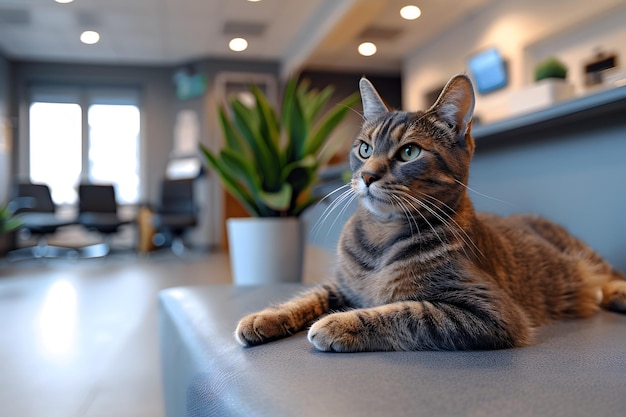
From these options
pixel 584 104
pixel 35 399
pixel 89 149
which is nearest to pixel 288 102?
pixel 584 104

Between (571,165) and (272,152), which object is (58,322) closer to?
(272,152)

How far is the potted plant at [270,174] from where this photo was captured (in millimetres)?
1725

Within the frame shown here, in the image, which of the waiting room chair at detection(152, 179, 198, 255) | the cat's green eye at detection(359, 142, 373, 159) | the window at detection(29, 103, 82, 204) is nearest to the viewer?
the cat's green eye at detection(359, 142, 373, 159)

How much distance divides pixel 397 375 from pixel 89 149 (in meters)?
7.94

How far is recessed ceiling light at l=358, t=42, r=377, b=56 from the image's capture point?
6516mm

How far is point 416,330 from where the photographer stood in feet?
2.44

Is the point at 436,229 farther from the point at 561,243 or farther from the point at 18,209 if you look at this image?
the point at 18,209

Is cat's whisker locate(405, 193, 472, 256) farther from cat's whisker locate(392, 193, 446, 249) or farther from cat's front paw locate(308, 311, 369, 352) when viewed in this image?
cat's front paw locate(308, 311, 369, 352)

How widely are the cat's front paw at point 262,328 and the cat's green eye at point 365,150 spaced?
0.33 meters

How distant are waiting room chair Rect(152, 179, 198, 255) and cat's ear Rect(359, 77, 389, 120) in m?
5.55

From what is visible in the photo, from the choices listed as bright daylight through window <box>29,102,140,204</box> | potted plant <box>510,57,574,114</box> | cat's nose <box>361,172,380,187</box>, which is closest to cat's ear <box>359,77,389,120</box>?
cat's nose <box>361,172,380,187</box>

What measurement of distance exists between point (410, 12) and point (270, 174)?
4285 mm

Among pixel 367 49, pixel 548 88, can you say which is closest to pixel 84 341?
pixel 548 88

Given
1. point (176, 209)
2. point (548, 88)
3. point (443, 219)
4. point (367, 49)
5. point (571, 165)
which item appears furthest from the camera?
point (176, 209)
